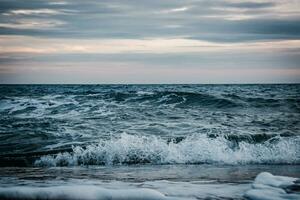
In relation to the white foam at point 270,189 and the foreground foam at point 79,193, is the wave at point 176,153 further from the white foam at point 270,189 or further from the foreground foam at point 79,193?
the foreground foam at point 79,193

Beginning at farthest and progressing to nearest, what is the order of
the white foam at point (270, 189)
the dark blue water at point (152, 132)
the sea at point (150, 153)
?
the dark blue water at point (152, 132)
the sea at point (150, 153)
the white foam at point (270, 189)

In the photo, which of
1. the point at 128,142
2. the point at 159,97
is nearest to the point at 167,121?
the point at 128,142

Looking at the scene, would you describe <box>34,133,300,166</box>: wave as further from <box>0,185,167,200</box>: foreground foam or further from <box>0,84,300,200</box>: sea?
<box>0,185,167,200</box>: foreground foam

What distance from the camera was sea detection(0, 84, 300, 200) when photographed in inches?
191

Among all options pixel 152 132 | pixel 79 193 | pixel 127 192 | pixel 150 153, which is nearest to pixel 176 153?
pixel 150 153

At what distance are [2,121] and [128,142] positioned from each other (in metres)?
6.62

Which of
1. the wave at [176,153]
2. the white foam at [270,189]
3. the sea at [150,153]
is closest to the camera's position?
the white foam at [270,189]

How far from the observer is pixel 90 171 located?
21.8 feet

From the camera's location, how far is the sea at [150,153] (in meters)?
4.85

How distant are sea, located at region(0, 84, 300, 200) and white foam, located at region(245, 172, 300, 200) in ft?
0.04

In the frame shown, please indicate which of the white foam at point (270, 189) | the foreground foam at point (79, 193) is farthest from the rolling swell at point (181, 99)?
the foreground foam at point (79, 193)

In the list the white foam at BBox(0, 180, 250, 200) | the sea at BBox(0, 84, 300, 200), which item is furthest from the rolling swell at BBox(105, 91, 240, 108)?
the white foam at BBox(0, 180, 250, 200)

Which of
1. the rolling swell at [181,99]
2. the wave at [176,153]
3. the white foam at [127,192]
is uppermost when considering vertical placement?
the rolling swell at [181,99]

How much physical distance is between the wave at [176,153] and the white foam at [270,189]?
90.5 inches
